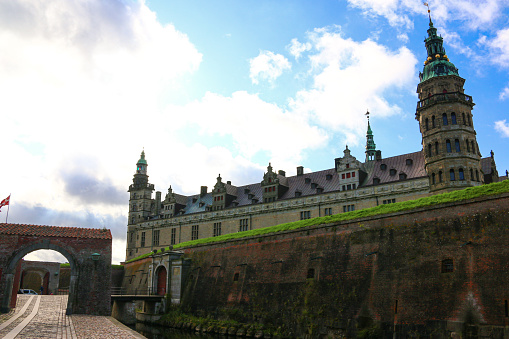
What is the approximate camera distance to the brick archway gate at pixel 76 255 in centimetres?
2731

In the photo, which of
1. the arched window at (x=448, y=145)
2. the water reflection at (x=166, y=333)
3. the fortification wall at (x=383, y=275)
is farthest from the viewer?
the arched window at (x=448, y=145)

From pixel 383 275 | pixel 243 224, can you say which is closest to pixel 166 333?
pixel 383 275

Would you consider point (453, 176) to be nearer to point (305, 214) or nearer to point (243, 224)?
point (305, 214)

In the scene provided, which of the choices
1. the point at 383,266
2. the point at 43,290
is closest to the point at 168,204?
the point at 43,290

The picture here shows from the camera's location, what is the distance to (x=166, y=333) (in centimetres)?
3189

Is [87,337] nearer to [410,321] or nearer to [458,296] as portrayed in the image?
[410,321]

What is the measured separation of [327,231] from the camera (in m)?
27.7

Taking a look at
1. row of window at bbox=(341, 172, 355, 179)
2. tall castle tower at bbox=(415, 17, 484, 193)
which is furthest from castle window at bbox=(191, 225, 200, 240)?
tall castle tower at bbox=(415, 17, 484, 193)

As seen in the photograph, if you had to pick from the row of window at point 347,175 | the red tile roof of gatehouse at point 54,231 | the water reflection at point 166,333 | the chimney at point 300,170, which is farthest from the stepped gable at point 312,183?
the red tile roof of gatehouse at point 54,231

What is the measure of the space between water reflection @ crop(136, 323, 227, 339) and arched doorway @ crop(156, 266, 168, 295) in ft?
13.7

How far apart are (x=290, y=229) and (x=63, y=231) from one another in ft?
54.9

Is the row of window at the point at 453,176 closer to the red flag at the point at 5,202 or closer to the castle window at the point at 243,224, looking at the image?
the castle window at the point at 243,224

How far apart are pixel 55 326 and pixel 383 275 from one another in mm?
18001

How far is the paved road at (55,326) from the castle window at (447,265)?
51.1 ft
